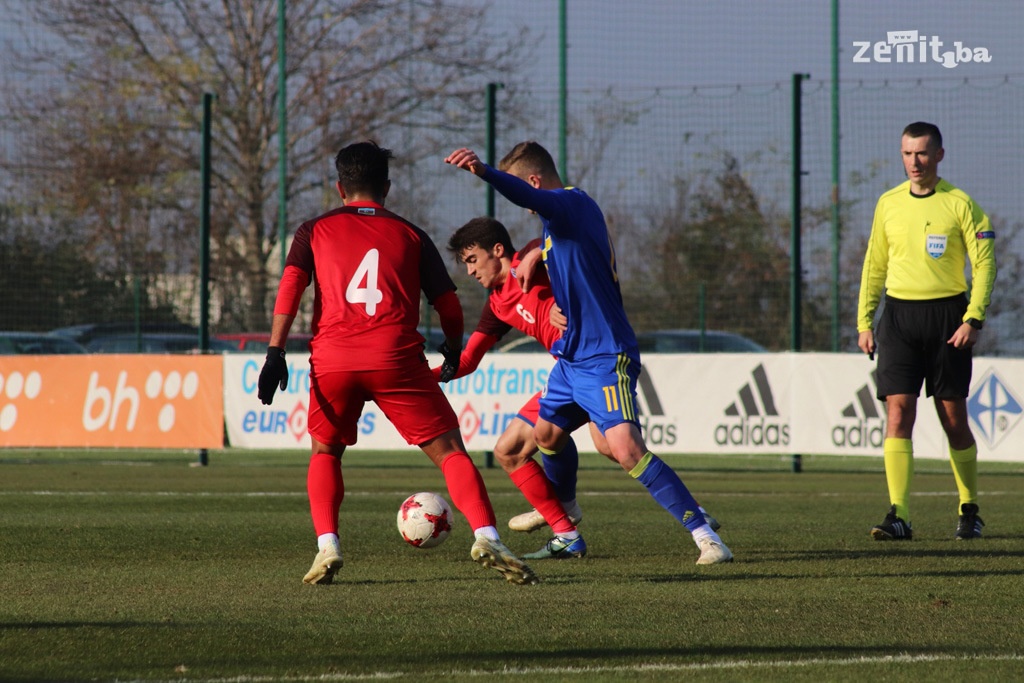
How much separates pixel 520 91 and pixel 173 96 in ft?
52.4

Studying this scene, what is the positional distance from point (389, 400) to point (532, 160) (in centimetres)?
150

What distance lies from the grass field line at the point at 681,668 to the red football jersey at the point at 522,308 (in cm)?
322

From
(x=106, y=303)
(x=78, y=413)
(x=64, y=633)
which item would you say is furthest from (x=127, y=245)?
(x=64, y=633)

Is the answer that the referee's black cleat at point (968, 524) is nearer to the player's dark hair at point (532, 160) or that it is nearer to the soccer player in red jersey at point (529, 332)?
the soccer player in red jersey at point (529, 332)

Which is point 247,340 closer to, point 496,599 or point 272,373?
point 272,373

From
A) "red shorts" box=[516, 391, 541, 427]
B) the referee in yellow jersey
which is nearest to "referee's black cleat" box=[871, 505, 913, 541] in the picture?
the referee in yellow jersey

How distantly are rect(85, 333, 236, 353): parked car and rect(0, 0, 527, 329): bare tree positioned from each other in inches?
109

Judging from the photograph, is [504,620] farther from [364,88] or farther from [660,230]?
[364,88]

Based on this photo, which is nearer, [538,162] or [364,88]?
[538,162]

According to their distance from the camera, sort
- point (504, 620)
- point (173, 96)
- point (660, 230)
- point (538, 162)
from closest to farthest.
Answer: point (504, 620), point (538, 162), point (660, 230), point (173, 96)

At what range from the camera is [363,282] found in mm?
6113

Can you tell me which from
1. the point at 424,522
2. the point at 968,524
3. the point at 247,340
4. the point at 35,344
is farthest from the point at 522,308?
the point at 35,344

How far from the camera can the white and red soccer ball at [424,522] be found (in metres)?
6.55

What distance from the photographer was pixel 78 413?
51.3 ft
